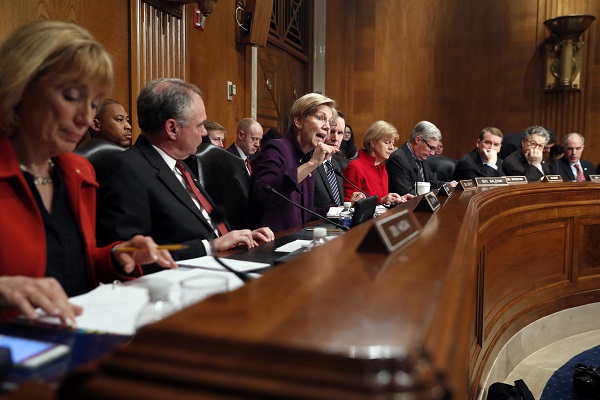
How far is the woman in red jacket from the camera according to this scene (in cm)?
118

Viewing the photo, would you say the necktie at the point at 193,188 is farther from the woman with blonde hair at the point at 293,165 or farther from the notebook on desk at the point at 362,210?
the notebook on desk at the point at 362,210

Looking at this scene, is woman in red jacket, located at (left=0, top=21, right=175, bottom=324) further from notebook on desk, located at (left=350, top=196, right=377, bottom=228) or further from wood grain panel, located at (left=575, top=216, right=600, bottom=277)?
wood grain panel, located at (left=575, top=216, right=600, bottom=277)

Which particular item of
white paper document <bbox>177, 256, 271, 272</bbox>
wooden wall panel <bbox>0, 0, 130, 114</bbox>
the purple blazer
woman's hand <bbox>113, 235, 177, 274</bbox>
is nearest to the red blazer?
woman's hand <bbox>113, 235, 177, 274</bbox>

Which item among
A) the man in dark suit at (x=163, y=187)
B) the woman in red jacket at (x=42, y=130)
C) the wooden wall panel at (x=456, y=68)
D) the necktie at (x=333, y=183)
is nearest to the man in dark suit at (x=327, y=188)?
the necktie at (x=333, y=183)

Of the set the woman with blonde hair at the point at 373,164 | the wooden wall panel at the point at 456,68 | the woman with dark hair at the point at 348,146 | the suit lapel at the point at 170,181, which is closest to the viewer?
the suit lapel at the point at 170,181

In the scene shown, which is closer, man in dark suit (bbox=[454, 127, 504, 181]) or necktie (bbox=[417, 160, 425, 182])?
necktie (bbox=[417, 160, 425, 182])

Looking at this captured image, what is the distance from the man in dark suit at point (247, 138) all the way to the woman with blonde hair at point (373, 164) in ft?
3.91

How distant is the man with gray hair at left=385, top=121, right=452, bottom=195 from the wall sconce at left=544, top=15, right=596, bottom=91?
3.36 meters

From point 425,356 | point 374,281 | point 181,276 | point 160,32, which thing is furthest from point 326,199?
point 425,356

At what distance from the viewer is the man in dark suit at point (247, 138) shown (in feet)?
16.7

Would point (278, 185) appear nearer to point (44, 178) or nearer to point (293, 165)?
point (293, 165)

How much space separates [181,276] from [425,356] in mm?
928

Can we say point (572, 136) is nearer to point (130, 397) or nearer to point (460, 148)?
point (460, 148)

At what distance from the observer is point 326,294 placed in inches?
24.6
